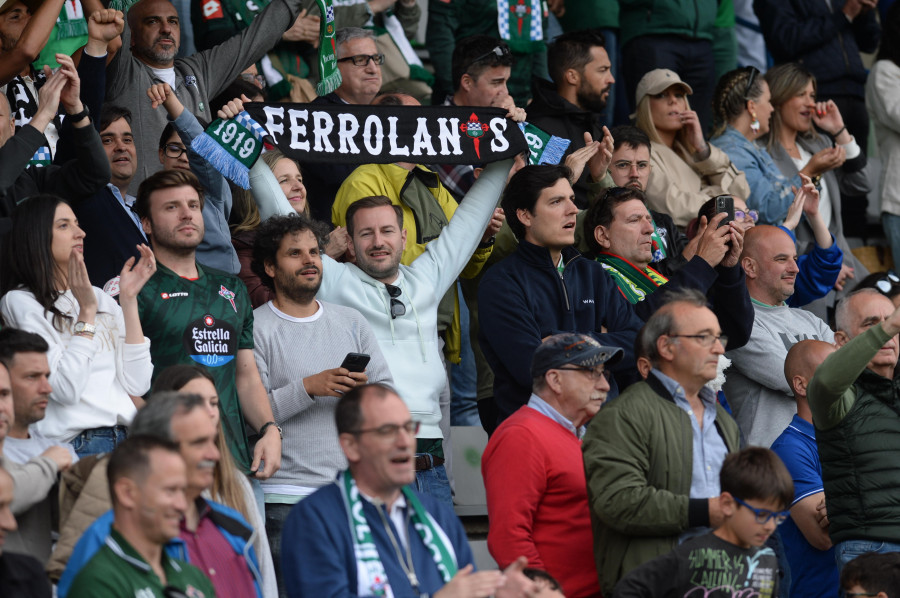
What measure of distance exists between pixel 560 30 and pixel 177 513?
7.52m

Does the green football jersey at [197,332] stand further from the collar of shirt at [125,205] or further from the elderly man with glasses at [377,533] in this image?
the elderly man with glasses at [377,533]

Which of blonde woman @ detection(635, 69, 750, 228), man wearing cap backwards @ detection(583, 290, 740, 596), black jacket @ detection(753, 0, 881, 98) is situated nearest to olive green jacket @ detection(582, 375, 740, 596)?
man wearing cap backwards @ detection(583, 290, 740, 596)

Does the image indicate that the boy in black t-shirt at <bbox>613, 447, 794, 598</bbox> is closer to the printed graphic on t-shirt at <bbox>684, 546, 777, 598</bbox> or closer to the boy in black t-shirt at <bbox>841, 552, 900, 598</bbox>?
the printed graphic on t-shirt at <bbox>684, 546, 777, 598</bbox>

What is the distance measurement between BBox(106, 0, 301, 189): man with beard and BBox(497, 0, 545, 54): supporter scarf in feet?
6.33

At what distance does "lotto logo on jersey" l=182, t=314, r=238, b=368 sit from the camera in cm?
538

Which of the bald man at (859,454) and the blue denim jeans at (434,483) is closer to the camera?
the bald man at (859,454)

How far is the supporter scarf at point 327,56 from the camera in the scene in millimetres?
7375

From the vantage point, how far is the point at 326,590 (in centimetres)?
380

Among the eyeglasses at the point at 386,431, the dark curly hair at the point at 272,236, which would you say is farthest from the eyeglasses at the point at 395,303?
the eyeglasses at the point at 386,431

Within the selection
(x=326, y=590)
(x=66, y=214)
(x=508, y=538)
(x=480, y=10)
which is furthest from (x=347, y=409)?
(x=480, y=10)

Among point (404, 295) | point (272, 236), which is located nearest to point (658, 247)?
point (404, 295)

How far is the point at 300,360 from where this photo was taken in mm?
5641

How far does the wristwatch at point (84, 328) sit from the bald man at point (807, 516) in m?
3.05

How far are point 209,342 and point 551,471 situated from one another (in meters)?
1.49
